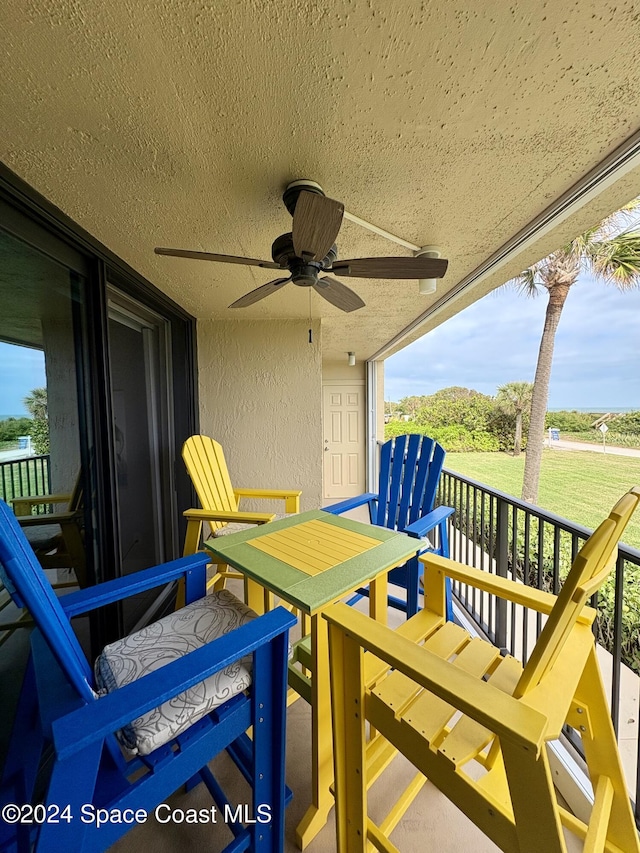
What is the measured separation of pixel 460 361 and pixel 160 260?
21.3 meters

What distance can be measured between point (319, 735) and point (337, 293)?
184 centimetres

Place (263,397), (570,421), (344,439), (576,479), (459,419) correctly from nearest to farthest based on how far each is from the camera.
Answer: (263,397), (344,439), (576,479), (570,421), (459,419)

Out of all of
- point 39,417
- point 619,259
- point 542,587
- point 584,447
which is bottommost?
point 584,447

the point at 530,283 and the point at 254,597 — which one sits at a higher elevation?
the point at 530,283

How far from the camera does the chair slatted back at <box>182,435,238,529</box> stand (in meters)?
2.17

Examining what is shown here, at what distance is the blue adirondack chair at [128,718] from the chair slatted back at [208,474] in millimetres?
1022

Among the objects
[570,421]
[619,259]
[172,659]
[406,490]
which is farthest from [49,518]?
[570,421]

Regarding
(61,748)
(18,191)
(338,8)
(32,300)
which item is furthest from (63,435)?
(338,8)

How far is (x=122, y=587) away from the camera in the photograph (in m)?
1.12

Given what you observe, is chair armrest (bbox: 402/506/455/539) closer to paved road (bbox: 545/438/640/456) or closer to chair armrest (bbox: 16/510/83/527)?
chair armrest (bbox: 16/510/83/527)

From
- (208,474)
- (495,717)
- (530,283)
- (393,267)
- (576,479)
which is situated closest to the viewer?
(495,717)

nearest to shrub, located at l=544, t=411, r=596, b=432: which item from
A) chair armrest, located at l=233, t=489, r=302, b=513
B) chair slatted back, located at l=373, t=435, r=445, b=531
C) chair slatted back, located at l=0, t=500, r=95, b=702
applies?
chair slatted back, located at l=373, t=435, r=445, b=531

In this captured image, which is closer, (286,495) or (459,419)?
(286,495)

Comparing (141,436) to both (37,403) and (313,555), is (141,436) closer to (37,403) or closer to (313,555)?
(37,403)
